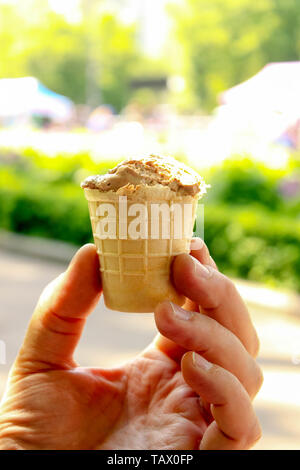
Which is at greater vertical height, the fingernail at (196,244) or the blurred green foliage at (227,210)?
the fingernail at (196,244)

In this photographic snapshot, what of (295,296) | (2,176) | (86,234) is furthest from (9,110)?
(295,296)

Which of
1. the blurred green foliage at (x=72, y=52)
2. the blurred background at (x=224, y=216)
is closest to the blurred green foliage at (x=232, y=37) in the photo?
the blurred green foliage at (x=72, y=52)

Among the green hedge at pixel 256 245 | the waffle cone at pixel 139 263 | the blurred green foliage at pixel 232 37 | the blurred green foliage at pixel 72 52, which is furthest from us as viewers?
the blurred green foliage at pixel 72 52

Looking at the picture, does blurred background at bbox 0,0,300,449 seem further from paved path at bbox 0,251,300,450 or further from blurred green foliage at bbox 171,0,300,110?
blurred green foliage at bbox 171,0,300,110

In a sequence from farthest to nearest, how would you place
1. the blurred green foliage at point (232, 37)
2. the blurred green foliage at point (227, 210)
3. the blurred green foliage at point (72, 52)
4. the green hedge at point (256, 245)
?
the blurred green foliage at point (72, 52)
the blurred green foliage at point (232, 37)
the blurred green foliage at point (227, 210)
the green hedge at point (256, 245)

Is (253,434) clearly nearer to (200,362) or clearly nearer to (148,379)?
(200,362)

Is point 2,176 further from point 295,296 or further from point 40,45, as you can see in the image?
point 40,45

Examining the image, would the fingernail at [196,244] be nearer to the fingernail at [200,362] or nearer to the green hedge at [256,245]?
the fingernail at [200,362]

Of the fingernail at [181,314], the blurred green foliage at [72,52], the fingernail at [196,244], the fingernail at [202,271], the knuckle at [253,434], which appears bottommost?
the blurred green foliage at [72,52]
